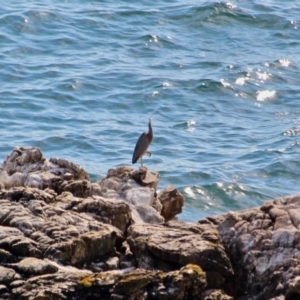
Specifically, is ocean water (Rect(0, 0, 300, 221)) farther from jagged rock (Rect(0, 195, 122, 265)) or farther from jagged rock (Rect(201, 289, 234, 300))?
jagged rock (Rect(201, 289, 234, 300))

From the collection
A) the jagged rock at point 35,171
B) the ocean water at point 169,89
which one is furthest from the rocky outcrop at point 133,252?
the ocean water at point 169,89

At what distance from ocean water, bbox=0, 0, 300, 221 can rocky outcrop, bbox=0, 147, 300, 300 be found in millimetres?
5277

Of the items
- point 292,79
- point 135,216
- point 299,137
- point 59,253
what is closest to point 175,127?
point 299,137

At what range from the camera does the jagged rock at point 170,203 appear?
486 inches

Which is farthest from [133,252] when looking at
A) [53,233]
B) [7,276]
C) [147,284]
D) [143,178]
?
[143,178]

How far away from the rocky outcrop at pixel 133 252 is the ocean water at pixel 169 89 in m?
5.28

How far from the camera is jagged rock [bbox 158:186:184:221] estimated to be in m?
12.4

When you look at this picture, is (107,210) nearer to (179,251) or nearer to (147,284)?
(179,251)

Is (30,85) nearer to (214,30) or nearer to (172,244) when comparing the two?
(214,30)

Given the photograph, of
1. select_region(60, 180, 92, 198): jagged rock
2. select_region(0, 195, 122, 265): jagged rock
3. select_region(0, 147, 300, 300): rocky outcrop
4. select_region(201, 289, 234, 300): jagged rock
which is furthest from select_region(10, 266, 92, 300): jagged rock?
select_region(60, 180, 92, 198): jagged rock

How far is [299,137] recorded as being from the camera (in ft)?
70.6

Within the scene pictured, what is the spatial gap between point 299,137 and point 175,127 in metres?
2.62

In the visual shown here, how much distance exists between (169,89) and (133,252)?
14171 millimetres

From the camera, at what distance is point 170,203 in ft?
40.7
